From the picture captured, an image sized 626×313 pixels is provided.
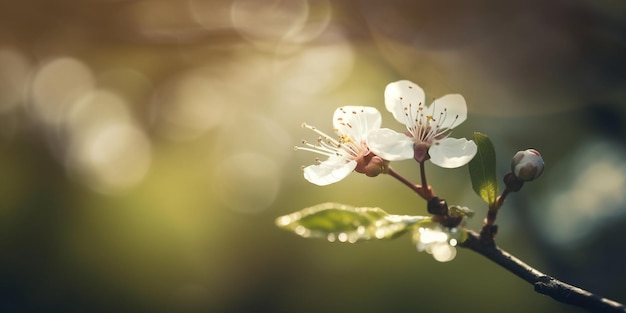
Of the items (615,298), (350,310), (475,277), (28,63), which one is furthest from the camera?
(28,63)

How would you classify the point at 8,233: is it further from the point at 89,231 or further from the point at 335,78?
the point at 335,78

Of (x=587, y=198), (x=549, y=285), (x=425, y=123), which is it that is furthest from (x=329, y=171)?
(x=587, y=198)

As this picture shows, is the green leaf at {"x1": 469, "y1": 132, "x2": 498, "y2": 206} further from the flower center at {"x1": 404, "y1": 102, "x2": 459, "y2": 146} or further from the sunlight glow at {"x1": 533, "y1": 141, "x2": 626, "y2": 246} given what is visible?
the sunlight glow at {"x1": 533, "y1": 141, "x2": 626, "y2": 246}

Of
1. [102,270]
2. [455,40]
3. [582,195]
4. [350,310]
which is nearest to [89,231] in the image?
[102,270]

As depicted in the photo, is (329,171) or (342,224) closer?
(342,224)

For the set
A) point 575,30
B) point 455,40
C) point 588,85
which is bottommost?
point 588,85

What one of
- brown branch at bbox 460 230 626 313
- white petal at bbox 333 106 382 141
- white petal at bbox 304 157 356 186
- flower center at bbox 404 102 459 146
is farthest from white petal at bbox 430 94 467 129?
brown branch at bbox 460 230 626 313

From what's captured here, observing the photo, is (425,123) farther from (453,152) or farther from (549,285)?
(549,285)
